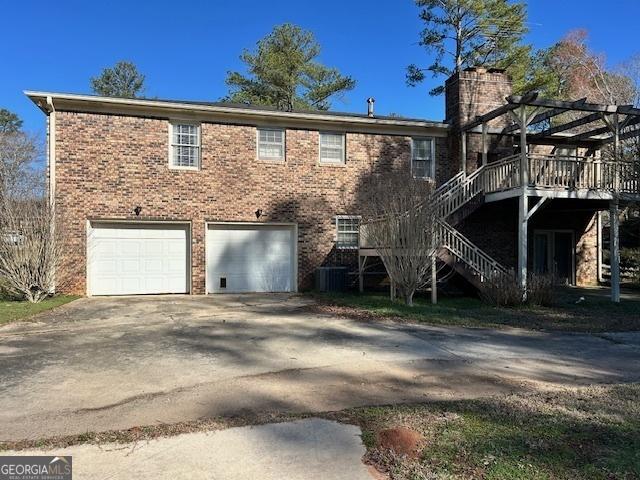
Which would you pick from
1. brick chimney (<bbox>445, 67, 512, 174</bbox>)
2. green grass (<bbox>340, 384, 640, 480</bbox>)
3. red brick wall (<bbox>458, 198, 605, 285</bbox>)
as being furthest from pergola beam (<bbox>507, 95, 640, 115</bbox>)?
green grass (<bbox>340, 384, 640, 480</bbox>)

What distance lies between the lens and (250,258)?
1602cm

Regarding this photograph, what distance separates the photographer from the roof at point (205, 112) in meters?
14.0

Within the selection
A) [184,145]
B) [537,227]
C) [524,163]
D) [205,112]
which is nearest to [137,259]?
[184,145]

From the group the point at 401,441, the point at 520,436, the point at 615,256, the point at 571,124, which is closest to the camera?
the point at 401,441

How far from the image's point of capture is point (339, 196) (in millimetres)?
16438

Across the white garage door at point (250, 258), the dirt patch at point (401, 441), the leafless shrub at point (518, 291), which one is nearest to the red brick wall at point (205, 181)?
the white garage door at point (250, 258)

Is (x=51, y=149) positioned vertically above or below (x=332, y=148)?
below

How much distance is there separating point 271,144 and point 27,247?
24.2 feet

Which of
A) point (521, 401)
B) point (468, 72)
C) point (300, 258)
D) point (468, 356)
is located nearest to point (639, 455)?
point (521, 401)

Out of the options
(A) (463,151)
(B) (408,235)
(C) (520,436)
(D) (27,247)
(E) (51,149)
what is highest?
(A) (463,151)

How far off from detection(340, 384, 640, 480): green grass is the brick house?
8.46 m

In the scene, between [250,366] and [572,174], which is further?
[572,174]

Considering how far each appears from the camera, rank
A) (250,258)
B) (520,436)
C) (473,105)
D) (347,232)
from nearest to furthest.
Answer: (520,436) → (250,258) → (347,232) → (473,105)

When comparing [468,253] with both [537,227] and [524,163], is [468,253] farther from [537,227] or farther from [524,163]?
[537,227]
